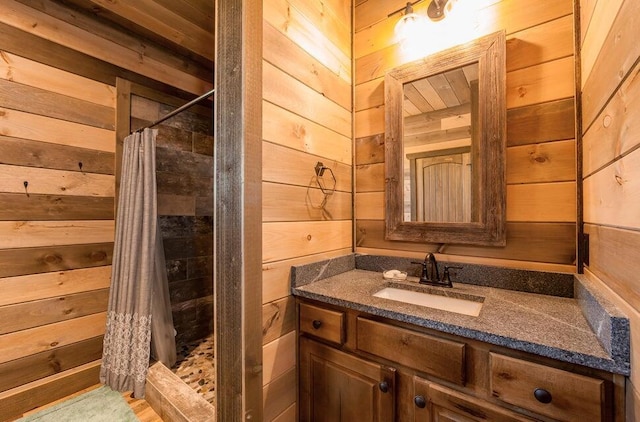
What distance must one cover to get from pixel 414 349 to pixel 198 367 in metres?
1.72

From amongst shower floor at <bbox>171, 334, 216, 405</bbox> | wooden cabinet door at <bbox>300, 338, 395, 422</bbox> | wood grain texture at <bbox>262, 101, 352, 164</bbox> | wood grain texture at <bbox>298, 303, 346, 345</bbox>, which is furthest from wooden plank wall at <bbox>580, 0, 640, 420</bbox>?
shower floor at <bbox>171, 334, 216, 405</bbox>

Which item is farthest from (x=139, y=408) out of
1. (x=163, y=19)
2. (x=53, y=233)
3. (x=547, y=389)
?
(x=163, y=19)

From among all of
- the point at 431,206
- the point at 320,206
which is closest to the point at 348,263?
the point at 320,206

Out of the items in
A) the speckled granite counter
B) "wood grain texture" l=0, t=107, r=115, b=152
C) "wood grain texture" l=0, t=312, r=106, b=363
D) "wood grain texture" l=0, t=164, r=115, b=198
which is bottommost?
"wood grain texture" l=0, t=312, r=106, b=363

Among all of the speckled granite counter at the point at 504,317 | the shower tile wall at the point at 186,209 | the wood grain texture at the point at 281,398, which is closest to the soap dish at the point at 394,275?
the speckled granite counter at the point at 504,317

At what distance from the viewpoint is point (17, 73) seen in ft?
5.32

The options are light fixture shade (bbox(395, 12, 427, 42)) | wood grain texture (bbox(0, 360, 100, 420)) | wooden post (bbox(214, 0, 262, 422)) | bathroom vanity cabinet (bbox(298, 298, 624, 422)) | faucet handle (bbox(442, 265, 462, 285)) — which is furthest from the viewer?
wood grain texture (bbox(0, 360, 100, 420))

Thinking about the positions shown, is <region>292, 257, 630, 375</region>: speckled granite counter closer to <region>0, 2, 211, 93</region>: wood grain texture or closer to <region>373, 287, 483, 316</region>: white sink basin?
<region>373, 287, 483, 316</region>: white sink basin

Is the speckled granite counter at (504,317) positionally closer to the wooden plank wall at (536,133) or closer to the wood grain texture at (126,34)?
the wooden plank wall at (536,133)

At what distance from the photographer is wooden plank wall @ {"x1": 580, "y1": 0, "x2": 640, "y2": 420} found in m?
0.61

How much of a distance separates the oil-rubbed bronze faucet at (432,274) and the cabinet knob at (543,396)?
58 centimetres

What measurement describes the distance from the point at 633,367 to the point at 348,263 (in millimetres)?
1155

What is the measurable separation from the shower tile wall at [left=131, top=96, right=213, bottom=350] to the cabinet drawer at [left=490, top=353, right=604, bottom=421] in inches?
88.6

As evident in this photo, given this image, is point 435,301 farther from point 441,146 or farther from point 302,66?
point 302,66
